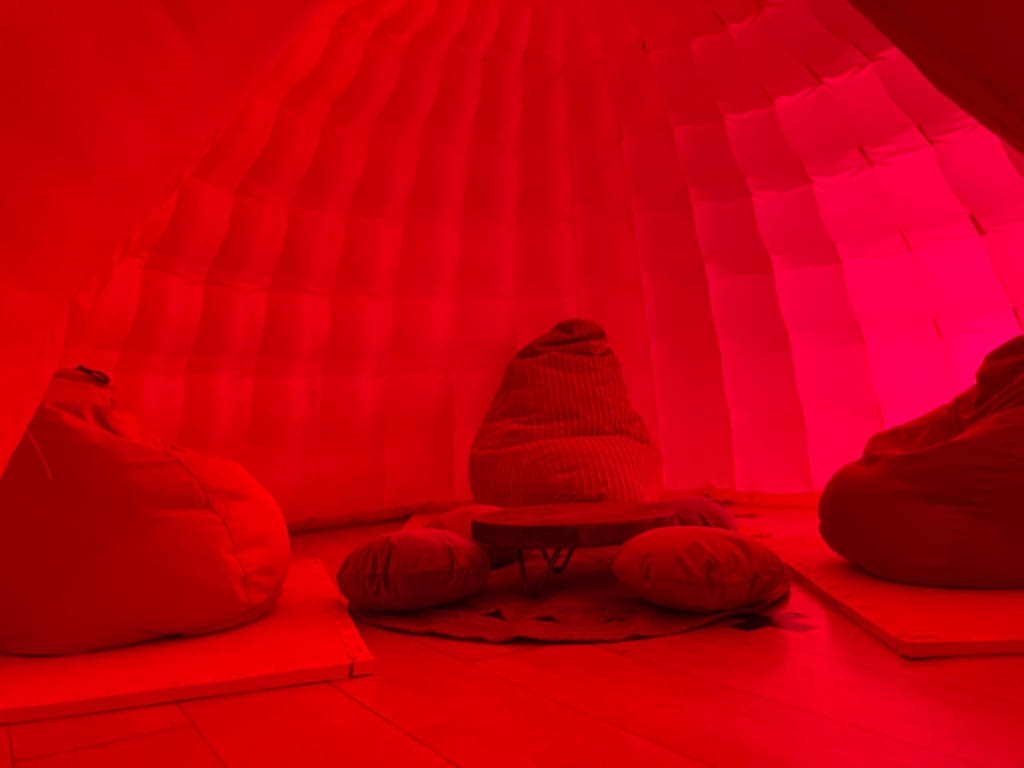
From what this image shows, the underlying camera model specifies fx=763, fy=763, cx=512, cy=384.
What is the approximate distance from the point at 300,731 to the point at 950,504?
1.60m

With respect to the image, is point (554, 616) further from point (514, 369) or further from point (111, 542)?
point (514, 369)

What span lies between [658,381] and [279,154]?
6.87 feet

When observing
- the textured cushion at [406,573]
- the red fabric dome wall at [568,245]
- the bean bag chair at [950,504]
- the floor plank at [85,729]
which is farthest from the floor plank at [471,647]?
the red fabric dome wall at [568,245]

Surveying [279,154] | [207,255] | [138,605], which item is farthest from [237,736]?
[279,154]

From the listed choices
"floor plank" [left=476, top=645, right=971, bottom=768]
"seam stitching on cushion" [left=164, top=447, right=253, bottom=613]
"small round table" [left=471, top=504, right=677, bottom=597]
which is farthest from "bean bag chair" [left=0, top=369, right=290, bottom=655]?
"floor plank" [left=476, top=645, right=971, bottom=768]

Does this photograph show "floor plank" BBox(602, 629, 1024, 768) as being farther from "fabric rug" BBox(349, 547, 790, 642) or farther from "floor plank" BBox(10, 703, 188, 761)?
"floor plank" BBox(10, 703, 188, 761)

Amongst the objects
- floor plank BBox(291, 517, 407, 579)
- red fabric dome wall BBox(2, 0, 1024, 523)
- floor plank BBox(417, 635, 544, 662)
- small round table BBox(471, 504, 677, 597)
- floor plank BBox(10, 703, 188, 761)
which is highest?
red fabric dome wall BBox(2, 0, 1024, 523)

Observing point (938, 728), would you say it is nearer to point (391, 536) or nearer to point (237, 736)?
point (237, 736)

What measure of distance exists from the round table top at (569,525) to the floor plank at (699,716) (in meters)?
0.33

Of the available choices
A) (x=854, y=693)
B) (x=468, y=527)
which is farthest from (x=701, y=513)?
(x=854, y=693)

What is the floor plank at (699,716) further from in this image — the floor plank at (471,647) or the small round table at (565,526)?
the small round table at (565,526)

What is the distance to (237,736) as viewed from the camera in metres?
1.21

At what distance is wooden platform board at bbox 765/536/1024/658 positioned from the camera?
147 centimetres

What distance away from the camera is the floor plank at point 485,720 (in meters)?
1.08
